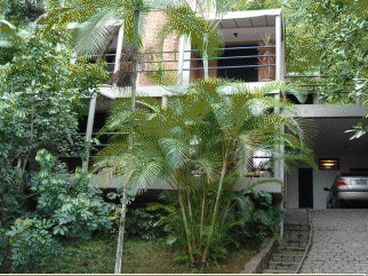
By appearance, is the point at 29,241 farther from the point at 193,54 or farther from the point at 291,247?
the point at 193,54

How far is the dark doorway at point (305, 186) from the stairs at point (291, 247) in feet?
23.9

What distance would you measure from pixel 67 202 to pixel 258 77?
8.17 m

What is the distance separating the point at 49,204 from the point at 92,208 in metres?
0.70

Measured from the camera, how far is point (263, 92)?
9562 mm

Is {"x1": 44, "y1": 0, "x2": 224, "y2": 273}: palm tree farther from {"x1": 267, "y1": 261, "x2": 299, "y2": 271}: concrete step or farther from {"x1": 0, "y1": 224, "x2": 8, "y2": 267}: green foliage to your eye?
{"x1": 267, "y1": 261, "x2": 299, "y2": 271}: concrete step

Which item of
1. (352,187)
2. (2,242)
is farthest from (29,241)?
(352,187)

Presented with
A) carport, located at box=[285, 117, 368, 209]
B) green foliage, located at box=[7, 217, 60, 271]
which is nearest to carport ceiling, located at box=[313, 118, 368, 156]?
carport, located at box=[285, 117, 368, 209]

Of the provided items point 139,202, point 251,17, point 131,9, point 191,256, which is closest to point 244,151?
point 191,256

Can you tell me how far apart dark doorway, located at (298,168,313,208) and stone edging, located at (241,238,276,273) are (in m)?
10.8

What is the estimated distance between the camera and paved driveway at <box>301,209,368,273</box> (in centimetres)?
1015

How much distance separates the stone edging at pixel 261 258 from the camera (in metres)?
9.42

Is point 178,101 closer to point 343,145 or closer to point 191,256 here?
point 191,256

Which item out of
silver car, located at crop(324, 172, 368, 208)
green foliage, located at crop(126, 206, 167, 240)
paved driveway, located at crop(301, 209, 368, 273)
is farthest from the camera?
silver car, located at crop(324, 172, 368, 208)

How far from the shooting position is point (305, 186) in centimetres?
2202
